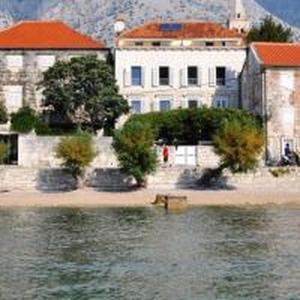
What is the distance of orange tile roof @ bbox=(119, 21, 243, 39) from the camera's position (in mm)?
79000

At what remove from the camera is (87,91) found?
7412 cm

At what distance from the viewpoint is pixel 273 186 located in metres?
61.6

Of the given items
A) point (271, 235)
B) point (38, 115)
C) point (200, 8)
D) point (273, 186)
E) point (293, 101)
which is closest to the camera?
point (271, 235)

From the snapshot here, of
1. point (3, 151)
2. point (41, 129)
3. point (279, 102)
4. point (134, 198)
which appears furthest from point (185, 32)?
point (134, 198)

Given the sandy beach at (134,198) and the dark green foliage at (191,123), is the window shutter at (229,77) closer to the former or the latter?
the dark green foliage at (191,123)

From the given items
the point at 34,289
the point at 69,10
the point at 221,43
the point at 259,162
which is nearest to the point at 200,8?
the point at 69,10

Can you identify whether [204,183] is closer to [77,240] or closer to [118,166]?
[118,166]

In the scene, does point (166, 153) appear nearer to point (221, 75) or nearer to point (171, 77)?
point (171, 77)

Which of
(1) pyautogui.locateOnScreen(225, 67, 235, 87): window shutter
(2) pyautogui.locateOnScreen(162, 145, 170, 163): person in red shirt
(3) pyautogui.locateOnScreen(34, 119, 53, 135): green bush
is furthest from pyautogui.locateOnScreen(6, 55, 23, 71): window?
(2) pyautogui.locateOnScreen(162, 145, 170, 163): person in red shirt

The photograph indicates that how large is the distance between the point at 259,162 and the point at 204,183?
437 cm

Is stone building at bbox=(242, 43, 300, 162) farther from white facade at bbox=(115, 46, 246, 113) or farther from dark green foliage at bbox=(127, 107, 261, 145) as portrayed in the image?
white facade at bbox=(115, 46, 246, 113)

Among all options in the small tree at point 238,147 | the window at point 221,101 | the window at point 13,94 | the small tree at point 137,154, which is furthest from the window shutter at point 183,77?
the small tree at point 137,154

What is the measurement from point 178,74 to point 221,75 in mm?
3258

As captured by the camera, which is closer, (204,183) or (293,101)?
(204,183)
